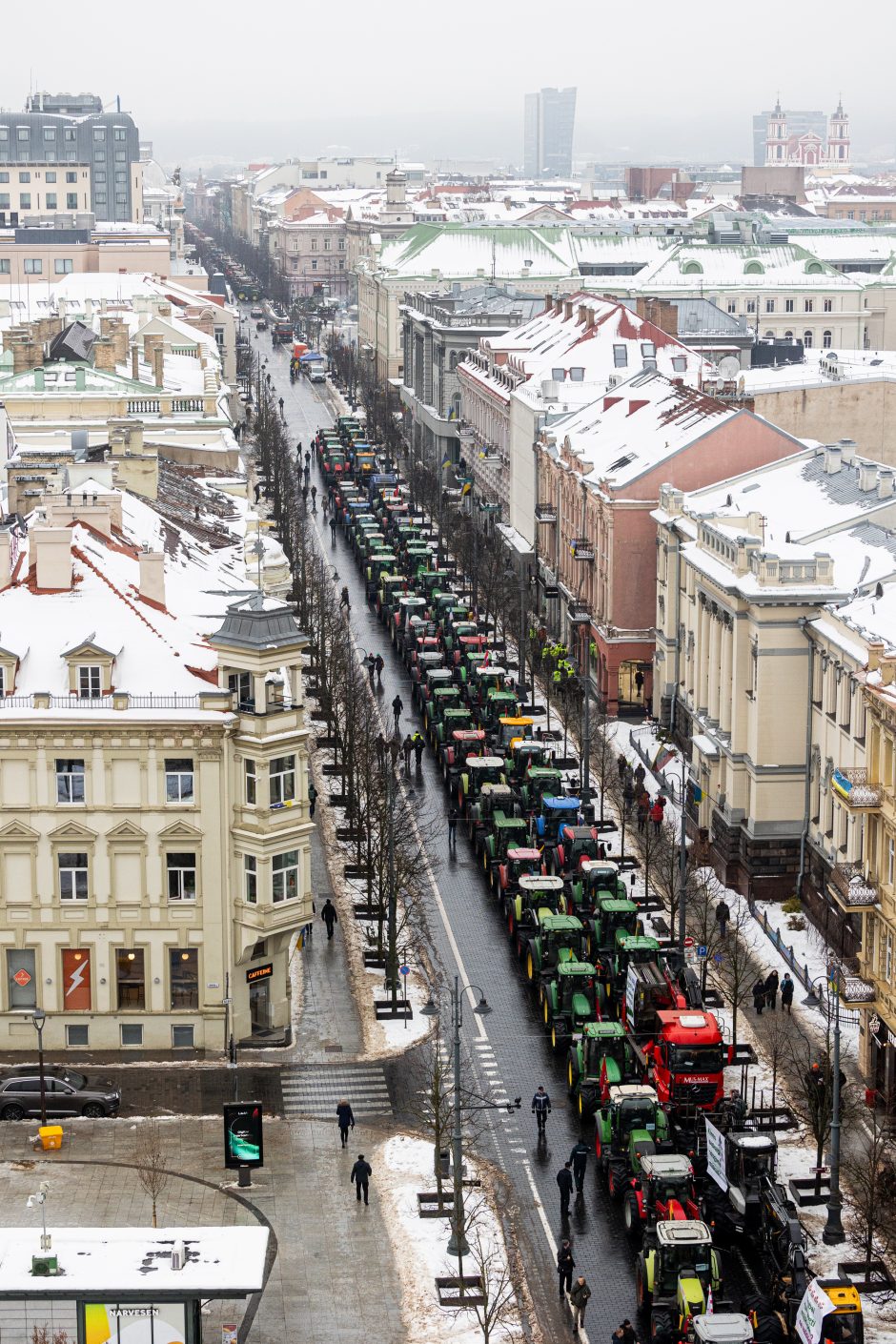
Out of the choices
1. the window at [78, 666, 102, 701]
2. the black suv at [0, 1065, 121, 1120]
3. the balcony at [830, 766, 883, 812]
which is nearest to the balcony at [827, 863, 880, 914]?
the balcony at [830, 766, 883, 812]

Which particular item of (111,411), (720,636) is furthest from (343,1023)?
(111,411)

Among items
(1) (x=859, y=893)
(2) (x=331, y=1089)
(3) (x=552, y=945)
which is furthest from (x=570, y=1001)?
(1) (x=859, y=893)

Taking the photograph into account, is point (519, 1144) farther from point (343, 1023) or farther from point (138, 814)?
point (138, 814)

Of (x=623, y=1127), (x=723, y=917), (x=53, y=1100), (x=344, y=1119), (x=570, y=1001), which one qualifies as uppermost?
(x=623, y=1127)

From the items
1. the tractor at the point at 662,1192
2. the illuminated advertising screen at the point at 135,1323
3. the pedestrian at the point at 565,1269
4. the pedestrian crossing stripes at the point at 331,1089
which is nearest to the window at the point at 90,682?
the pedestrian crossing stripes at the point at 331,1089

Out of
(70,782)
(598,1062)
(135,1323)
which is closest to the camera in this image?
(135,1323)

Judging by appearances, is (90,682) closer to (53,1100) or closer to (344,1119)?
(53,1100)
